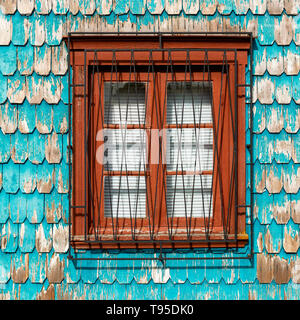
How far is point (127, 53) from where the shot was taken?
3314 mm

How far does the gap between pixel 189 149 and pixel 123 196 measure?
68cm

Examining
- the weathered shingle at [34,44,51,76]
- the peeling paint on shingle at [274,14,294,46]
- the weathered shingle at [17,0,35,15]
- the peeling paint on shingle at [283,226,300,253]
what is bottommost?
the peeling paint on shingle at [283,226,300,253]

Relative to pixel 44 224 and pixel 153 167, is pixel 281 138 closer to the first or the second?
pixel 153 167

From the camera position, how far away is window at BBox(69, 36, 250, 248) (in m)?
3.30

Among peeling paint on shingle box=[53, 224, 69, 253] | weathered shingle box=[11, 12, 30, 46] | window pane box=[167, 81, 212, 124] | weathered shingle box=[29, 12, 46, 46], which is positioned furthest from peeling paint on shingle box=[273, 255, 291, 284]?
weathered shingle box=[11, 12, 30, 46]

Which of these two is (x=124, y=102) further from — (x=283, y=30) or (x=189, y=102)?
(x=283, y=30)

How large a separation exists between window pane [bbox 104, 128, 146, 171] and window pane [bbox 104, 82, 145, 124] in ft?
0.32

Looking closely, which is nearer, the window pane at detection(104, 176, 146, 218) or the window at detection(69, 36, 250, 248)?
the window at detection(69, 36, 250, 248)

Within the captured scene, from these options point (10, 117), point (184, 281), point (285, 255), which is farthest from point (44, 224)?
point (285, 255)

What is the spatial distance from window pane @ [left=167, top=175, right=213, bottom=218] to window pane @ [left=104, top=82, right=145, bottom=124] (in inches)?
23.6

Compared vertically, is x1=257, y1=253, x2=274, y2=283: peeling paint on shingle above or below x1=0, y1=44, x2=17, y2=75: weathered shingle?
below

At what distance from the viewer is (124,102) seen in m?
3.43

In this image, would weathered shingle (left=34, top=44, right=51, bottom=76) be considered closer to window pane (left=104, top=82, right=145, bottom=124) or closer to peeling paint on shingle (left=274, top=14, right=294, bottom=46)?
window pane (left=104, top=82, right=145, bottom=124)

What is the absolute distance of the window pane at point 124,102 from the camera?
340 centimetres
